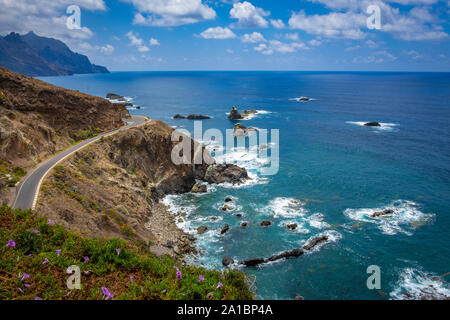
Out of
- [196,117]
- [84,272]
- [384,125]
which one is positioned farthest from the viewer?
[196,117]

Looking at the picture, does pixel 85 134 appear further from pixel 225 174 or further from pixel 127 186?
pixel 225 174

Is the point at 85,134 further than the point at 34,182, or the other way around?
the point at 85,134

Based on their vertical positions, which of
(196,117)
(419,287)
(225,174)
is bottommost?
(419,287)

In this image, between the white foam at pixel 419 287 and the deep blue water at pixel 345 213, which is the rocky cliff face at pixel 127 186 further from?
the white foam at pixel 419 287

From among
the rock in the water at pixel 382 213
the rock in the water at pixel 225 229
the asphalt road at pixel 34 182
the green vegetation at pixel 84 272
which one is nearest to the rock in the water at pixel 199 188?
the rock in the water at pixel 225 229

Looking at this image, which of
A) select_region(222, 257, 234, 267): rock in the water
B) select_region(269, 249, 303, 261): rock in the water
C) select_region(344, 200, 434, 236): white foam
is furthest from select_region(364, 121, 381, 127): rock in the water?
select_region(222, 257, 234, 267): rock in the water

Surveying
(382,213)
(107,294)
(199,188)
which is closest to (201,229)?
(199,188)
